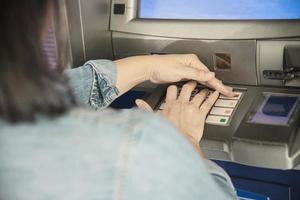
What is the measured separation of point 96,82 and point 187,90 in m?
0.22

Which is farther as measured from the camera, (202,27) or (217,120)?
(202,27)

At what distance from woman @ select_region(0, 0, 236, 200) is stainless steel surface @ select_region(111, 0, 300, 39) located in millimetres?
569

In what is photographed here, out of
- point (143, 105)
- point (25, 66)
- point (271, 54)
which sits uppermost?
point (25, 66)

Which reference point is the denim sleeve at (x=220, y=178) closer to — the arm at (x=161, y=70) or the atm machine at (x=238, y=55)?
the atm machine at (x=238, y=55)

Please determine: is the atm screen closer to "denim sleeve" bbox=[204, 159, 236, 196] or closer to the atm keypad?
the atm keypad

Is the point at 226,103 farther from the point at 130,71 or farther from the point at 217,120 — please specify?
the point at 130,71

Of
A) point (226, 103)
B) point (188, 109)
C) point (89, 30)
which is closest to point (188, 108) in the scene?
point (188, 109)

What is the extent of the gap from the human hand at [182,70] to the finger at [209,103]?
0.02 metres

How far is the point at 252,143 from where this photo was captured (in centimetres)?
101

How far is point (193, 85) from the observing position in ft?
4.00

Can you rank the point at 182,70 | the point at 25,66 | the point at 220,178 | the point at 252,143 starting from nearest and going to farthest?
the point at 25,66
the point at 220,178
the point at 252,143
the point at 182,70

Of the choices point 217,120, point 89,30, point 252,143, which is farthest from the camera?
point 89,30

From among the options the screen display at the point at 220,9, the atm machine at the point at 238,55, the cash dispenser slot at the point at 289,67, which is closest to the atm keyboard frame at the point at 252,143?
the atm machine at the point at 238,55

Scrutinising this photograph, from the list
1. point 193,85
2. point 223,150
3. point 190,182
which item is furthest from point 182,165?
point 193,85
